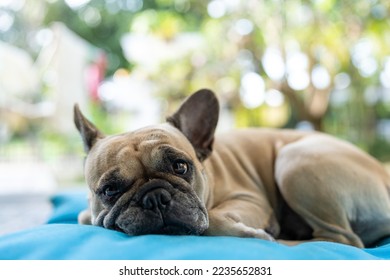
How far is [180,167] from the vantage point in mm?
1479

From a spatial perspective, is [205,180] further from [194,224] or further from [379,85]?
[379,85]

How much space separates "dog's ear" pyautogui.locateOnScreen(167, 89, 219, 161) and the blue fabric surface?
57 centimetres

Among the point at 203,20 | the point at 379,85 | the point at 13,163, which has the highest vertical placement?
the point at 203,20

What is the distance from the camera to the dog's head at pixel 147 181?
1.30m

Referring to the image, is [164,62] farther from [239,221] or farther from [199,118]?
[239,221]

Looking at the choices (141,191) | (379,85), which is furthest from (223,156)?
(379,85)

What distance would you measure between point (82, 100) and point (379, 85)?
10.8 feet

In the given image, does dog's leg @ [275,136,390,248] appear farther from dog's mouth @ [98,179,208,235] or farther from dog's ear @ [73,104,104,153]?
dog's ear @ [73,104,104,153]

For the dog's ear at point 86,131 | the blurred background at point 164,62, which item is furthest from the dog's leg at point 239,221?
the blurred background at point 164,62

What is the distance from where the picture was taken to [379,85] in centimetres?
524

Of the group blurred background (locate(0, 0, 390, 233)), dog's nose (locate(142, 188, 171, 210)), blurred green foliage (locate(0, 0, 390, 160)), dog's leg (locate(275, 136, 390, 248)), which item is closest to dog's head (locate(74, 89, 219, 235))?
dog's nose (locate(142, 188, 171, 210))

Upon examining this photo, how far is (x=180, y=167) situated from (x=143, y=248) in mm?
387

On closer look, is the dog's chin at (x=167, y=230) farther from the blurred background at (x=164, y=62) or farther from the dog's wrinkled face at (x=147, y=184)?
the blurred background at (x=164, y=62)

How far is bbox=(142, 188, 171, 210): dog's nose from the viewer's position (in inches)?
50.9
